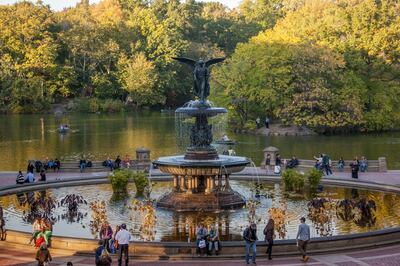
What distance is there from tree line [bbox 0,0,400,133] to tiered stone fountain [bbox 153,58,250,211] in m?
49.1

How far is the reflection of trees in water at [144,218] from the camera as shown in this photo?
26630 mm

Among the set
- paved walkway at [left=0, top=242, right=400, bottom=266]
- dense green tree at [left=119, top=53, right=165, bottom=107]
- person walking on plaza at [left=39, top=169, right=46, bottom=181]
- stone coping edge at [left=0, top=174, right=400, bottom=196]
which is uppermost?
dense green tree at [left=119, top=53, right=165, bottom=107]

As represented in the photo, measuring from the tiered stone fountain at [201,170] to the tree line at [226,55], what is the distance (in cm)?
4907

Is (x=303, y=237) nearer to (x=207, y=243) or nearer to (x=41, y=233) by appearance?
(x=207, y=243)

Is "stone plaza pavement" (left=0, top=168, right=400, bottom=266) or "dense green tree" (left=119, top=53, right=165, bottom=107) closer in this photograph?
"stone plaza pavement" (left=0, top=168, right=400, bottom=266)

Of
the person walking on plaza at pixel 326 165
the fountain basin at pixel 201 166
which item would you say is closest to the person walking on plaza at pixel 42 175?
the fountain basin at pixel 201 166

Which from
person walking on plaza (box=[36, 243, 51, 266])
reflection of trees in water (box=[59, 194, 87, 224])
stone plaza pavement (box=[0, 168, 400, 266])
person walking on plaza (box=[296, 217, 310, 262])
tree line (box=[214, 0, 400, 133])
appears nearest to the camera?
person walking on plaza (box=[36, 243, 51, 266])

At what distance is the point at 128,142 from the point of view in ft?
235

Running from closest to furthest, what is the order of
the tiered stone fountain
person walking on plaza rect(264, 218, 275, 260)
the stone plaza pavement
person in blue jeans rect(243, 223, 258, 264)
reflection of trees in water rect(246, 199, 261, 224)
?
person in blue jeans rect(243, 223, 258, 264)
the stone plaza pavement
person walking on plaza rect(264, 218, 275, 260)
reflection of trees in water rect(246, 199, 261, 224)
the tiered stone fountain

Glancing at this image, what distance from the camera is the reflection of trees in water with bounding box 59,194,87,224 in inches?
1172

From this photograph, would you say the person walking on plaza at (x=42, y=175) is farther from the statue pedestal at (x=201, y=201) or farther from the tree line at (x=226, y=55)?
the tree line at (x=226, y=55)

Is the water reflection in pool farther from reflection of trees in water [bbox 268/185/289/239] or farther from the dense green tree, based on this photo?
the dense green tree

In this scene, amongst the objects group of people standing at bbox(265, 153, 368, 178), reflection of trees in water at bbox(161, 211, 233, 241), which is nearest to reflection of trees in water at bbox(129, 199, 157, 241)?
reflection of trees in water at bbox(161, 211, 233, 241)

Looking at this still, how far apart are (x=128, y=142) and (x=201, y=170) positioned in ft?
134
